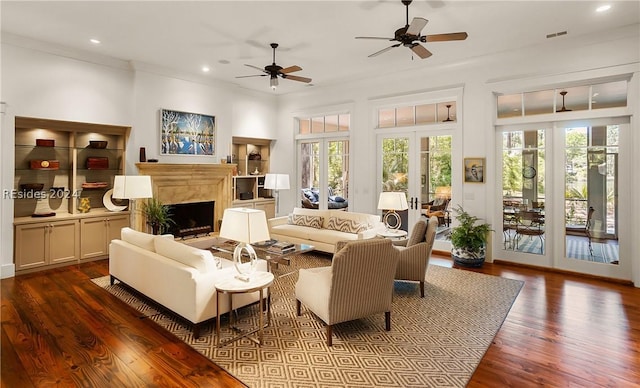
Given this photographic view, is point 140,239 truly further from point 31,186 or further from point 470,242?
point 470,242

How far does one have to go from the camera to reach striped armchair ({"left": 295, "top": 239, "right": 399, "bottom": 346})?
3.06 metres

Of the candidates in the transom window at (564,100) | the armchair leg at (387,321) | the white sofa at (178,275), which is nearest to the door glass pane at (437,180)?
the transom window at (564,100)

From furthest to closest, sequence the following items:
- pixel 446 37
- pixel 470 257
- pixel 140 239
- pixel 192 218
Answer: pixel 192 218 → pixel 470 257 → pixel 140 239 → pixel 446 37

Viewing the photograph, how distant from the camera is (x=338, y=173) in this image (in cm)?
827

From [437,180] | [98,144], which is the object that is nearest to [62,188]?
[98,144]

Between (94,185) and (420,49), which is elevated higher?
(420,49)

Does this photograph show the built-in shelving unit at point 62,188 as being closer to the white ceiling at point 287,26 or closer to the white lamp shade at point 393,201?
the white ceiling at point 287,26

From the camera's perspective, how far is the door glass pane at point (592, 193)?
5.18 m

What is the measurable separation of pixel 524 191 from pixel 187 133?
247 inches

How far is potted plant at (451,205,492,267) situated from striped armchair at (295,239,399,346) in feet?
9.57

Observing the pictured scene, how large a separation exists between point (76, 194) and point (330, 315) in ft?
17.3

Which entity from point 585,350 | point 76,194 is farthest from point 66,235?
point 585,350

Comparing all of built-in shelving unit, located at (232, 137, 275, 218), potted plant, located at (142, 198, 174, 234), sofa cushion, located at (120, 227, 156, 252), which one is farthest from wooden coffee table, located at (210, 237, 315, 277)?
built-in shelving unit, located at (232, 137, 275, 218)

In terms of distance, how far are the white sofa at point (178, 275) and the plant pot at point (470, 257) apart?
3.49m
